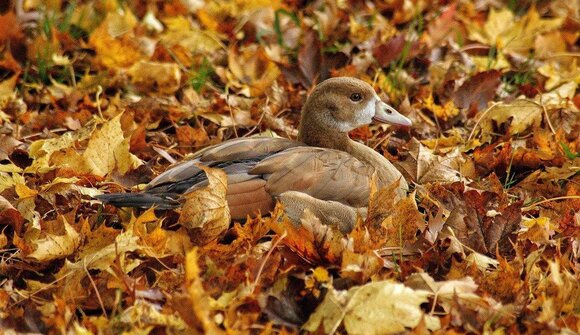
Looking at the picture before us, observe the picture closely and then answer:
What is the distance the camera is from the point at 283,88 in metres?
5.36

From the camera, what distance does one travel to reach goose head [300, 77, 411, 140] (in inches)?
171

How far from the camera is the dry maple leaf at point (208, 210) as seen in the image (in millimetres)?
3619

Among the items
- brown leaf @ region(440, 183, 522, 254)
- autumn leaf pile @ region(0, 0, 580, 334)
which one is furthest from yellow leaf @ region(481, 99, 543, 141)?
brown leaf @ region(440, 183, 522, 254)

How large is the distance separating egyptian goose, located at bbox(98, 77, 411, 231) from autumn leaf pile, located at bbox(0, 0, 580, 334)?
0.13 meters

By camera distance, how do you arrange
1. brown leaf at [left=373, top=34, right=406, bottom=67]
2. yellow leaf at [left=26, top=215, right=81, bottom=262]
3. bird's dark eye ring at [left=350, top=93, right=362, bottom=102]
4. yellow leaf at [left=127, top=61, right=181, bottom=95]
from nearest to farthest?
yellow leaf at [left=26, top=215, right=81, bottom=262], bird's dark eye ring at [left=350, top=93, right=362, bottom=102], yellow leaf at [left=127, top=61, right=181, bottom=95], brown leaf at [left=373, top=34, right=406, bottom=67]

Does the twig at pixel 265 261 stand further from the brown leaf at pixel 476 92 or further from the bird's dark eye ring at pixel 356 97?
the brown leaf at pixel 476 92

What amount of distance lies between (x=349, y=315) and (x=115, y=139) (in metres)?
1.67

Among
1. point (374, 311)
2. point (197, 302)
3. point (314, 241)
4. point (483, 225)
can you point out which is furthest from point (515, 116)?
point (197, 302)

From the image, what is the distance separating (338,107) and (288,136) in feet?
2.05

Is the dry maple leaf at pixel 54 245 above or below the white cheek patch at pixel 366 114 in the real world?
above

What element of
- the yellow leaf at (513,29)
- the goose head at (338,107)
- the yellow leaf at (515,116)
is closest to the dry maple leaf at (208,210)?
the goose head at (338,107)

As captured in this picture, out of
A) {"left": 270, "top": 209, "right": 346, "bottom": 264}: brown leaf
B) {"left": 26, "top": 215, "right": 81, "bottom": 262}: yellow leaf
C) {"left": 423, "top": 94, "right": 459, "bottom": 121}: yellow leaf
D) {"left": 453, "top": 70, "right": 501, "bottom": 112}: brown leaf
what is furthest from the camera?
{"left": 453, "top": 70, "right": 501, "bottom": 112}: brown leaf

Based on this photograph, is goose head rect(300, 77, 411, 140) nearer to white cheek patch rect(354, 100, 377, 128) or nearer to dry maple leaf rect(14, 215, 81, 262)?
white cheek patch rect(354, 100, 377, 128)

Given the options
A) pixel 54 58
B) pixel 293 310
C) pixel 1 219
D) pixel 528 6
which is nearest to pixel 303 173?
pixel 293 310
